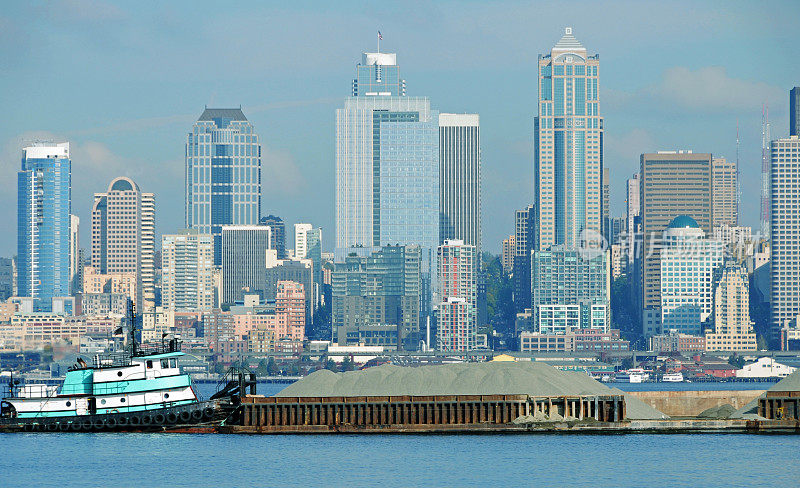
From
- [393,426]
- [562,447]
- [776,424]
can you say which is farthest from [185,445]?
[776,424]

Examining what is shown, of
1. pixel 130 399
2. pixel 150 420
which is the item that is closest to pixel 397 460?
pixel 150 420

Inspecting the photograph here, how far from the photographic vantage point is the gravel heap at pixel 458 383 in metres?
92.7

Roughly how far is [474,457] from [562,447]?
6.28 m

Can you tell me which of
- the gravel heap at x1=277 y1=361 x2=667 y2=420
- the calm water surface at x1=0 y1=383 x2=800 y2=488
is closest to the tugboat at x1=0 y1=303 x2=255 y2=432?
the calm water surface at x1=0 y1=383 x2=800 y2=488

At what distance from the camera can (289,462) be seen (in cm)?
8044

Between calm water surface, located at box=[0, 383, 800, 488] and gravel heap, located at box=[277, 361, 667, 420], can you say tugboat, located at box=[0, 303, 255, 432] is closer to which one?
calm water surface, located at box=[0, 383, 800, 488]

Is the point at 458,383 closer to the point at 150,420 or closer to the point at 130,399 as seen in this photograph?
the point at 150,420

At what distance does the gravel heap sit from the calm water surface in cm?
319

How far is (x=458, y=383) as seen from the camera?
93.3 m

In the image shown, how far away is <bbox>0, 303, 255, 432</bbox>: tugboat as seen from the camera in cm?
9162

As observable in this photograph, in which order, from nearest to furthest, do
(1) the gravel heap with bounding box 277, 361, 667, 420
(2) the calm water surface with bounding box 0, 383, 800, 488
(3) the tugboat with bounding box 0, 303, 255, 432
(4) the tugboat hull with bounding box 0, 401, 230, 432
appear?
(2) the calm water surface with bounding box 0, 383, 800, 488 < (3) the tugboat with bounding box 0, 303, 255, 432 < (4) the tugboat hull with bounding box 0, 401, 230, 432 < (1) the gravel heap with bounding box 277, 361, 667, 420

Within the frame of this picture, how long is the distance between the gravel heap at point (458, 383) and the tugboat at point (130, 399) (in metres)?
5.43

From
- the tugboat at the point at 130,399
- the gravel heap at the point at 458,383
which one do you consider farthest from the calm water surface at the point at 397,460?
the gravel heap at the point at 458,383

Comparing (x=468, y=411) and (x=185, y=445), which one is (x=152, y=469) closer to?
(x=185, y=445)
